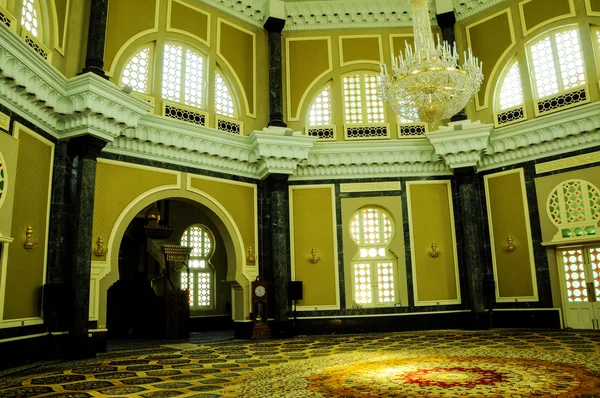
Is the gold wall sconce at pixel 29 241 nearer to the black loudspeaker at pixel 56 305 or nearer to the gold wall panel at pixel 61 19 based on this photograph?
the black loudspeaker at pixel 56 305

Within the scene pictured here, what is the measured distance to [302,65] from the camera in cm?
1228

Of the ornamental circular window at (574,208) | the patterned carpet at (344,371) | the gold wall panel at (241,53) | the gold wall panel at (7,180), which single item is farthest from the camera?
the gold wall panel at (241,53)

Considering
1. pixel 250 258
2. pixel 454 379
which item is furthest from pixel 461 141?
pixel 454 379

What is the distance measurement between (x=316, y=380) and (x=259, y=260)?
19.5ft

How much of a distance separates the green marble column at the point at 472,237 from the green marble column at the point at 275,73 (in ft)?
14.6

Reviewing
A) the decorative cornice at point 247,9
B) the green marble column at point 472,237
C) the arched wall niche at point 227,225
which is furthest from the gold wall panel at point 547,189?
the decorative cornice at point 247,9

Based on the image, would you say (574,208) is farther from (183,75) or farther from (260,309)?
(183,75)

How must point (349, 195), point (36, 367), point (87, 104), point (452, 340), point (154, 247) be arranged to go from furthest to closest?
1. point (154, 247)
2. point (349, 195)
3. point (452, 340)
4. point (87, 104)
5. point (36, 367)

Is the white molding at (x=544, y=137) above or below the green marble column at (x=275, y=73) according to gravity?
below

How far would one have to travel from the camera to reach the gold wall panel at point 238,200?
35.3ft

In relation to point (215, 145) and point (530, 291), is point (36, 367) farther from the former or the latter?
point (530, 291)

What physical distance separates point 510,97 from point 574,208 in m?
2.98

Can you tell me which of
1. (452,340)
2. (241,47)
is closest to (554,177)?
(452,340)

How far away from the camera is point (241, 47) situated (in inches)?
468
